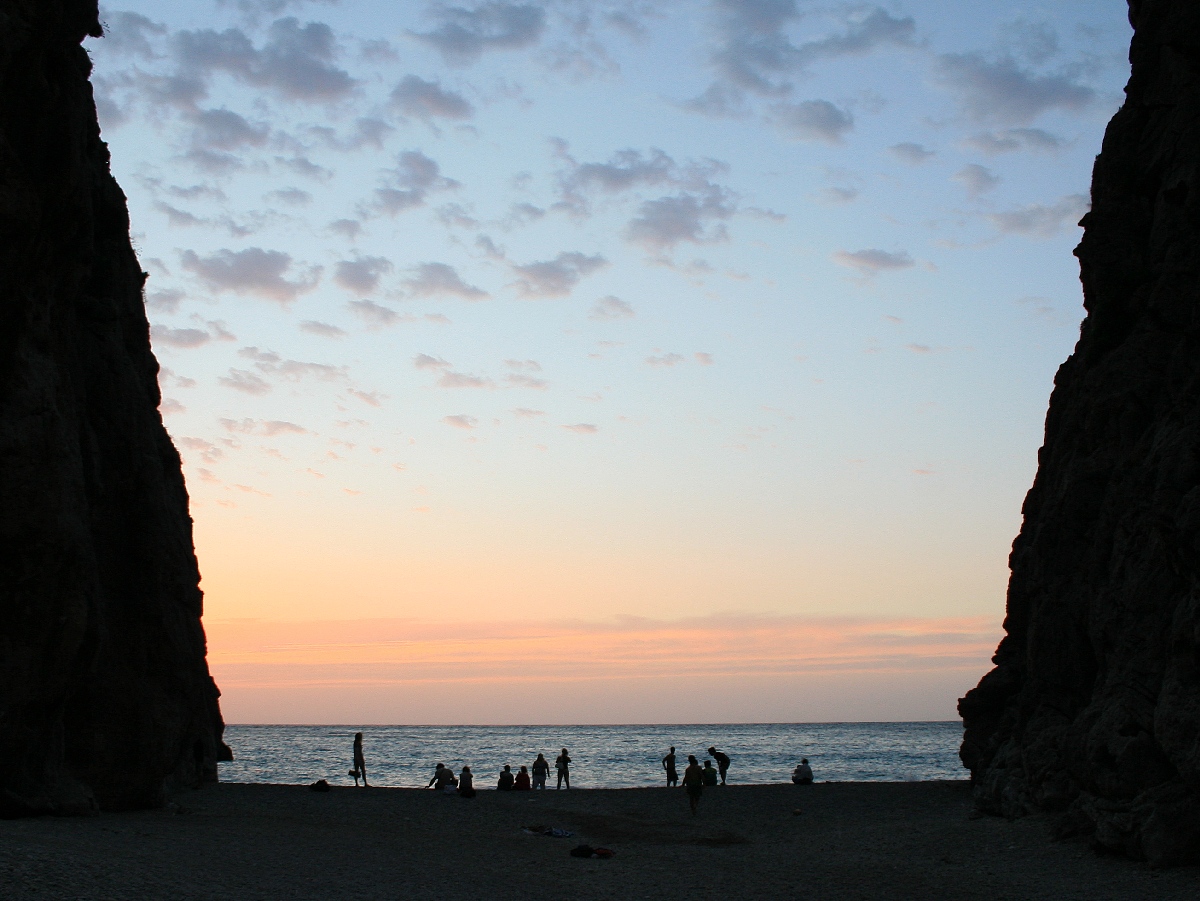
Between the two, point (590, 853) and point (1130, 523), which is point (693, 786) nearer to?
point (590, 853)

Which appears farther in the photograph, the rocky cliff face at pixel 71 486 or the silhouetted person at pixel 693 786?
the silhouetted person at pixel 693 786

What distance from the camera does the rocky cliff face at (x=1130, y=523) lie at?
56.0 ft

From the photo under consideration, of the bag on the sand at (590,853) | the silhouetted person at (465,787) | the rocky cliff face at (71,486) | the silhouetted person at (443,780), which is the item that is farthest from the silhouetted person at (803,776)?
the rocky cliff face at (71,486)

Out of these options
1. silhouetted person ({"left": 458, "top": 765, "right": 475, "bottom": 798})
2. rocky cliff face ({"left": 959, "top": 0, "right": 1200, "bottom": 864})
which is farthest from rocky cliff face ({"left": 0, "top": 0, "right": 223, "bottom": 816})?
rocky cliff face ({"left": 959, "top": 0, "right": 1200, "bottom": 864})

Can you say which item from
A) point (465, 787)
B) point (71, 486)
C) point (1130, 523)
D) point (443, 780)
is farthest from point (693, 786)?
point (71, 486)

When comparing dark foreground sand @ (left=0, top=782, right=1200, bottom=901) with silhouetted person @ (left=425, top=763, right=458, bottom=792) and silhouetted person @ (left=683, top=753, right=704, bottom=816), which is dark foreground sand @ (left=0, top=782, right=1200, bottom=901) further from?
silhouetted person @ (left=425, top=763, right=458, bottom=792)

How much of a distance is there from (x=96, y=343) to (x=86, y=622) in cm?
852

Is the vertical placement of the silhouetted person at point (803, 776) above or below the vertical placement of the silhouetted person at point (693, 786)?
below

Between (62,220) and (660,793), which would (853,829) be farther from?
(62,220)

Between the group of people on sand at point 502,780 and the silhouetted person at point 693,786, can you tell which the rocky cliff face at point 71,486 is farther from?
the silhouetted person at point 693,786

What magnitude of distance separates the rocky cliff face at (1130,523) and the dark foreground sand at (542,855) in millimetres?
1392

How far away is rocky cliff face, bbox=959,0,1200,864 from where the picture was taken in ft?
56.0

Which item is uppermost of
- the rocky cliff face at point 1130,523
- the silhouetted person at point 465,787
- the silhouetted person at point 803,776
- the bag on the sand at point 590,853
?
the rocky cliff face at point 1130,523

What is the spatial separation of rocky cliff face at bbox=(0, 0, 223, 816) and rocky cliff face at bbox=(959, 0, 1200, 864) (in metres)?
19.8
